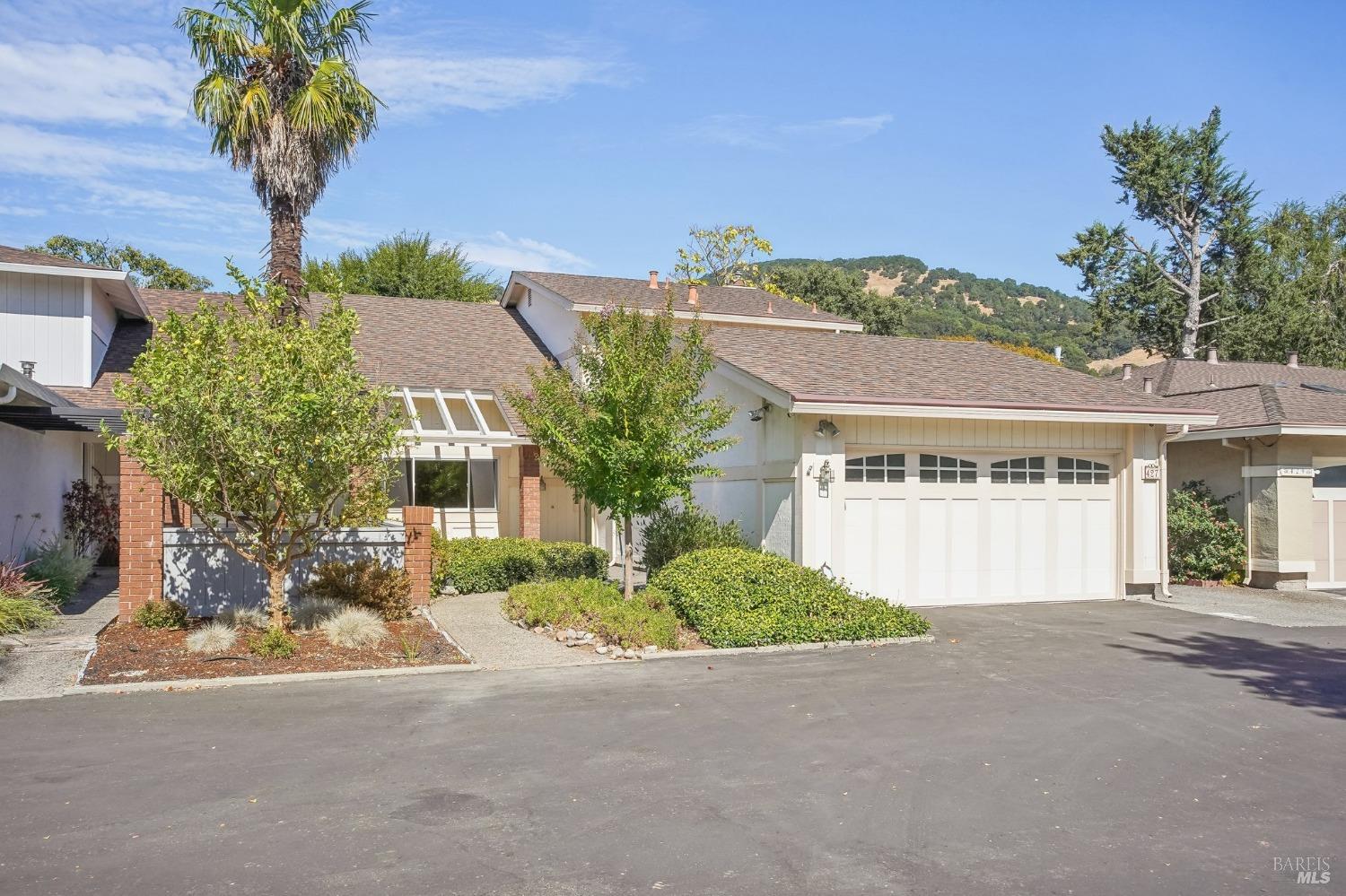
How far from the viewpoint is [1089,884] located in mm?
5250

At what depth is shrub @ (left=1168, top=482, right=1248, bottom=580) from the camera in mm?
19109

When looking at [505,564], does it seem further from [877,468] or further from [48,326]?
[48,326]

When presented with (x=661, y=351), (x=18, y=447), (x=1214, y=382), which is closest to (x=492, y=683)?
Answer: (x=661, y=351)

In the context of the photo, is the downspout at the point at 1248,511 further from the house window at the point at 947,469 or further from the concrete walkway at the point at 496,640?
the concrete walkway at the point at 496,640

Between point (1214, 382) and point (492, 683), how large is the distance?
2178cm

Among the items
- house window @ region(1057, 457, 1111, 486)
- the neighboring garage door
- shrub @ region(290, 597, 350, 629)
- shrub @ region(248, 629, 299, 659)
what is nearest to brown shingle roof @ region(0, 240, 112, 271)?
shrub @ region(290, 597, 350, 629)

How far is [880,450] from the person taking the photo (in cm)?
1548

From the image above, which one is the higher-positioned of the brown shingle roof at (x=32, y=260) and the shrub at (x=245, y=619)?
the brown shingle roof at (x=32, y=260)

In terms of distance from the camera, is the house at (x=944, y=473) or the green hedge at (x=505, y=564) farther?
the green hedge at (x=505, y=564)

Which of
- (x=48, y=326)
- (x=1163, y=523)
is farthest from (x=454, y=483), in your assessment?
(x=1163, y=523)

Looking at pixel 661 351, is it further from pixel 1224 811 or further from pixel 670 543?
pixel 1224 811

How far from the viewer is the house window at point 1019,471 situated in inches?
640

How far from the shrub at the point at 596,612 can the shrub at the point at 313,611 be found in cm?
232

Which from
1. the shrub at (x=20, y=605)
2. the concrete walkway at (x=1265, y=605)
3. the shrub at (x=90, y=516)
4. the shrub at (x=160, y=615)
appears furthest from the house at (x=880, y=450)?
the shrub at (x=160, y=615)
